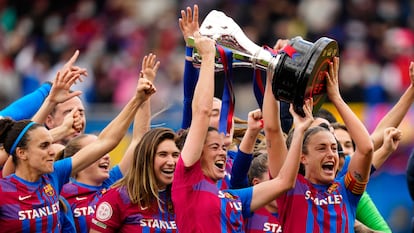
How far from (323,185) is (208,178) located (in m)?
0.94

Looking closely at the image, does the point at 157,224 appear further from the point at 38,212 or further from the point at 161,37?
the point at 161,37

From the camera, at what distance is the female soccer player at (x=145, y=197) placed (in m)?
7.36

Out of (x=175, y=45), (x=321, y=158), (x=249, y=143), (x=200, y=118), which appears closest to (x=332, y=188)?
(x=321, y=158)

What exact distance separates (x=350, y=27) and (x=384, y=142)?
29.3ft

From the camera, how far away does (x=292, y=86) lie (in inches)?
257

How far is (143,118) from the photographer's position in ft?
27.5

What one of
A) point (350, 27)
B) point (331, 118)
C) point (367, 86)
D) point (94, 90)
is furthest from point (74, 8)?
point (331, 118)

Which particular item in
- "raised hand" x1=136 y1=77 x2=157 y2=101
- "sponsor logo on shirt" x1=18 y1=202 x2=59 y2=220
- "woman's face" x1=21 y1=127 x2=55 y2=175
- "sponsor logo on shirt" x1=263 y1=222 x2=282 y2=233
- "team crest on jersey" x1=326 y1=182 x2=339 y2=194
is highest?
"raised hand" x1=136 y1=77 x2=157 y2=101

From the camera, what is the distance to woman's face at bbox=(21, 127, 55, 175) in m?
7.16

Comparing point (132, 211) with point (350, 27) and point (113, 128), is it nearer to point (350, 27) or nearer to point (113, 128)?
point (113, 128)

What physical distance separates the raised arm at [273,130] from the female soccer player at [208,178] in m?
0.16

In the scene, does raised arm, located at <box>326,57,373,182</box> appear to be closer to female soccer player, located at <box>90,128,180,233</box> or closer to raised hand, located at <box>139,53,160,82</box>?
female soccer player, located at <box>90,128,180,233</box>

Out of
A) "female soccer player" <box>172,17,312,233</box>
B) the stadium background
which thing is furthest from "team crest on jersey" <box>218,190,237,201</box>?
the stadium background

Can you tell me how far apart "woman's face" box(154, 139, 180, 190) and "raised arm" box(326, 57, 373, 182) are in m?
1.14
